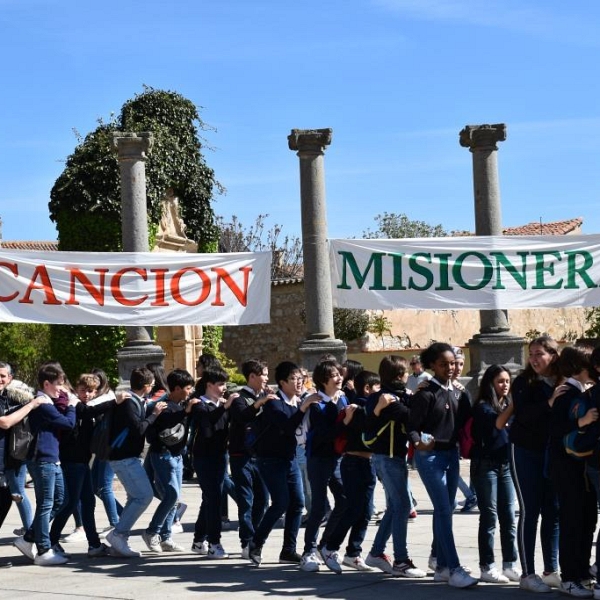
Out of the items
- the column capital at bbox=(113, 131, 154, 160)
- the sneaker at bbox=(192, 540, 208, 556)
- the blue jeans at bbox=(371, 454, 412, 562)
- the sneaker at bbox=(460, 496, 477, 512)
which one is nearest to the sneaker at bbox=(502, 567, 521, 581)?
the blue jeans at bbox=(371, 454, 412, 562)

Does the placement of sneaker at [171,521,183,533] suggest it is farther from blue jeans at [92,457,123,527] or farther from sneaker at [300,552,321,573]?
sneaker at [300,552,321,573]

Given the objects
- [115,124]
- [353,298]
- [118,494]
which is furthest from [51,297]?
[115,124]

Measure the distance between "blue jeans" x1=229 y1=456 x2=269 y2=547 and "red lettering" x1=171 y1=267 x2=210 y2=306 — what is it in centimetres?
619

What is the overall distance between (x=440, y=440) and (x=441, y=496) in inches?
16.1

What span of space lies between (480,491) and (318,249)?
1111cm

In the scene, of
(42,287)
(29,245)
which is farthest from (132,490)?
(29,245)

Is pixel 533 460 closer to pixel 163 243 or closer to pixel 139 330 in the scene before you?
pixel 139 330

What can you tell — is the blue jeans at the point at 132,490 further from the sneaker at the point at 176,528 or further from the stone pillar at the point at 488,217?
the stone pillar at the point at 488,217

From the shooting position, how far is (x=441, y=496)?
9102 mm

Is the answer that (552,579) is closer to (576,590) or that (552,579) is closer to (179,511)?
(576,590)

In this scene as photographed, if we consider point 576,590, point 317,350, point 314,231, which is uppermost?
point 314,231

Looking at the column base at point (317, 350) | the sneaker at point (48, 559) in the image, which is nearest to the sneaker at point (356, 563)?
the sneaker at point (48, 559)

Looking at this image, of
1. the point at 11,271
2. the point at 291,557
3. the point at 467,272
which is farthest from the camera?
the point at 467,272

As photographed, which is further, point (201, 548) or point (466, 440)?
point (201, 548)
